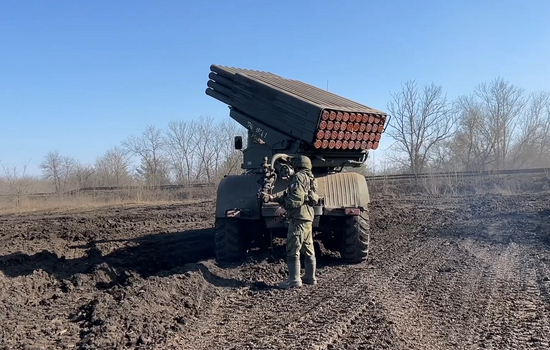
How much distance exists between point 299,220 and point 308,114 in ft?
5.56

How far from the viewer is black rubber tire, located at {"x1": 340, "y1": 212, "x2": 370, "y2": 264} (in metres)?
8.27

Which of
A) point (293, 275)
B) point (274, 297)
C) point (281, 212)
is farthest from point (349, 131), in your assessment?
point (274, 297)

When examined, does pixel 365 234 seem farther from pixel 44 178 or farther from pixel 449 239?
pixel 44 178

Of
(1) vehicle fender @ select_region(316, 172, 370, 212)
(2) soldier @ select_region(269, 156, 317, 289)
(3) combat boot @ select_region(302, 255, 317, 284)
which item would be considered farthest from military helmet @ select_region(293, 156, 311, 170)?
(3) combat boot @ select_region(302, 255, 317, 284)

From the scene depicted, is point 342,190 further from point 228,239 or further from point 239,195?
point 228,239

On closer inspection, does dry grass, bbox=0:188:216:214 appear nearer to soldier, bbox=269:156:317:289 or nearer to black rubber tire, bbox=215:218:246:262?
black rubber tire, bbox=215:218:246:262

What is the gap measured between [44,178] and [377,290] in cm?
4161

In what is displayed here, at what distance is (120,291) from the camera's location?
241 inches

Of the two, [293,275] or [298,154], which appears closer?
[293,275]

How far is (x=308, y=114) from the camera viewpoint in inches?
303

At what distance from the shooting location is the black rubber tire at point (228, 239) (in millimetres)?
8516

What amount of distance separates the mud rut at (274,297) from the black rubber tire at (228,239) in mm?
259

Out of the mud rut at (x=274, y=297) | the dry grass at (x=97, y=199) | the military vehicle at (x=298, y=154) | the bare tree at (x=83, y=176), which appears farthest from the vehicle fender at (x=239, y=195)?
the bare tree at (x=83, y=176)

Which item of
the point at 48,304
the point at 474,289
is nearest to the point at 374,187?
the point at 474,289
